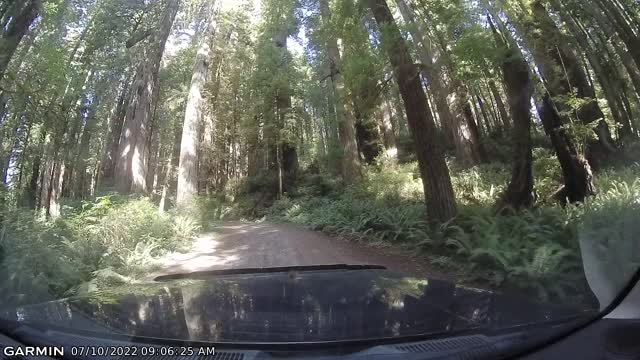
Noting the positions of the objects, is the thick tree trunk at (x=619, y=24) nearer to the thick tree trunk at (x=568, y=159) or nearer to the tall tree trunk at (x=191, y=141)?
the thick tree trunk at (x=568, y=159)

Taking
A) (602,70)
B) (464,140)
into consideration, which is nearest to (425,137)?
(602,70)

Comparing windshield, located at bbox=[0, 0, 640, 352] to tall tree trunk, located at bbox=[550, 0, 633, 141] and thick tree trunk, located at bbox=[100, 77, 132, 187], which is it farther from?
thick tree trunk, located at bbox=[100, 77, 132, 187]

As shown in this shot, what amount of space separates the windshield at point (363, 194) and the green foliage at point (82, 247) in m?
0.04

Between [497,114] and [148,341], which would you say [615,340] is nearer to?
[148,341]

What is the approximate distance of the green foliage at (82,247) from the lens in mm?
5418

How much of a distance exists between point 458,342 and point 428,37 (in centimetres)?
998

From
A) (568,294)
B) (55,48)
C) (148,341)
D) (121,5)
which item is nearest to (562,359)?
(148,341)

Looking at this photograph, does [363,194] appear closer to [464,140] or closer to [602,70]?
[464,140]

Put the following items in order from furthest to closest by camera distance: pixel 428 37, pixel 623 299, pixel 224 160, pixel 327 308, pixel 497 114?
pixel 224 160 < pixel 497 114 < pixel 428 37 < pixel 327 308 < pixel 623 299

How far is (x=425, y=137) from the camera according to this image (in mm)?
8930

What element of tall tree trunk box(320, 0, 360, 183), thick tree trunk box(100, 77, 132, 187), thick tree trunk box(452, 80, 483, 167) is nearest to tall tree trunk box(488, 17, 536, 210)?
thick tree trunk box(452, 80, 483, 167)

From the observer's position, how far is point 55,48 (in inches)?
329

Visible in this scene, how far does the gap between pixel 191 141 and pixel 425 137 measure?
11.0m

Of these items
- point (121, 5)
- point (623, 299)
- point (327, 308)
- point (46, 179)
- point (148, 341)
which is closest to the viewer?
point (148, 341)
